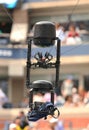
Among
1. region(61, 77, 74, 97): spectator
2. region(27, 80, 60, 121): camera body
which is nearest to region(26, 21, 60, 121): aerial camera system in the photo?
region(27, 80, 60, 121): camera body

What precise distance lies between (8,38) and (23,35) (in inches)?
38.5

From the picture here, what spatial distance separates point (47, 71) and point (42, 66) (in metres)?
10.6

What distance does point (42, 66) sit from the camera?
19.9 ft

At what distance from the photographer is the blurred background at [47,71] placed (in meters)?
14.0

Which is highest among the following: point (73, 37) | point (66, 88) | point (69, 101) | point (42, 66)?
point (73, 37)

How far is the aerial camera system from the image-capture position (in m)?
5.88

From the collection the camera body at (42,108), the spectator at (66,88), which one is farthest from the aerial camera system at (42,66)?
the spectator at (66,88)

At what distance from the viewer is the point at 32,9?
19266 mm

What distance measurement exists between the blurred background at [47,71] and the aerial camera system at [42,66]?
7.23m

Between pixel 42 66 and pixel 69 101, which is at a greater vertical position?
pixel 42 66

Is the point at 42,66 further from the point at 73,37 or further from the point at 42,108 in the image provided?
the point at 73,37

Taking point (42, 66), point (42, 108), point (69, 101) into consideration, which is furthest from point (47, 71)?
point (42, 108)

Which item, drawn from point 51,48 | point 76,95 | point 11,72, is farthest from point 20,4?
point 51,48

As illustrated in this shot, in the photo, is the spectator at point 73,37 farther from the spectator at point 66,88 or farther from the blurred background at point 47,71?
the spectator at point 66,88
